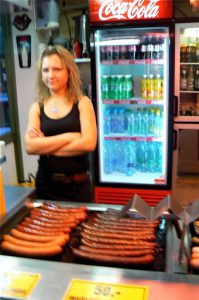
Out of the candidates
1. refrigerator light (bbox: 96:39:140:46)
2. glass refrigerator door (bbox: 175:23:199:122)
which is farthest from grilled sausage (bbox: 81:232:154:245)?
refrigerator light (bbox: 96:39:140:46)

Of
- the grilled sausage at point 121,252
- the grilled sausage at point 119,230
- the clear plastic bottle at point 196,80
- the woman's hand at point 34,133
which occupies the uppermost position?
the clear plastic bottle at point 196,80

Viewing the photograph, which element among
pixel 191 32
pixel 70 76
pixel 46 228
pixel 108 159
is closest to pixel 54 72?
pixel 70 76

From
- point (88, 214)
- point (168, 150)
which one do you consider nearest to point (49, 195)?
point (88, 214)

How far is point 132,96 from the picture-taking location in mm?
3936

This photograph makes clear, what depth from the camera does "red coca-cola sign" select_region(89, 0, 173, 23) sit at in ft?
10.8

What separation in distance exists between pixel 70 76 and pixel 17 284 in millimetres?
1562

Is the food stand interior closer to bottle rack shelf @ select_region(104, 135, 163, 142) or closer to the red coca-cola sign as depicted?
bottle rack shelf @ select_region(104, 135, 163, 142)

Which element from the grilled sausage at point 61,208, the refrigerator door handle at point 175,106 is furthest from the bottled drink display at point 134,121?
the grilled sausage at point 61,208

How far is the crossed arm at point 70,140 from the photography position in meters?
2.28

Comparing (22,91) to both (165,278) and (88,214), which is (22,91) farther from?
(165,278)

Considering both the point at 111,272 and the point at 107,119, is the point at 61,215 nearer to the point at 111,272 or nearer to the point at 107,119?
the point at 111,272

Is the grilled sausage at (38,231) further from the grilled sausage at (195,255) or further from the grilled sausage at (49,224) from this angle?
the grilled sausage at (195,255)

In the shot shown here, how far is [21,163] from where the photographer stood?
4.70 meters

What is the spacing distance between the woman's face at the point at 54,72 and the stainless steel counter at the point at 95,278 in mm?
1328
